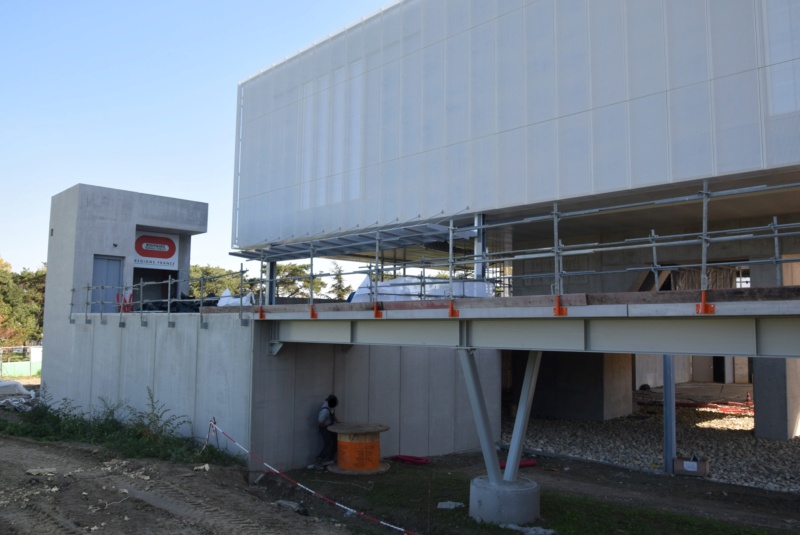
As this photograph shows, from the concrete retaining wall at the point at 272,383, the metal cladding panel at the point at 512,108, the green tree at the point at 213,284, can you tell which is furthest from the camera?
the green tree at the point at 213,284

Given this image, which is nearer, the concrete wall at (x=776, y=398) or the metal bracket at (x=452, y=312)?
the metal bracket at (x=452, y=312)

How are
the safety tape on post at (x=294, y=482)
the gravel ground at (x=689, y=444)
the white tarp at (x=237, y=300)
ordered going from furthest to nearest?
1. the white tarp at (x=237, y=300)
2. the gravel ground at (x=689, y=444)
3. the safety tape on post at (x=294, y=482)

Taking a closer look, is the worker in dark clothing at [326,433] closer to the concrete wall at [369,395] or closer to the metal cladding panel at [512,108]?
the concrete wall at [369,395]

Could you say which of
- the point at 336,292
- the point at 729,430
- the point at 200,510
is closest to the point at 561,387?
the point at 729,430

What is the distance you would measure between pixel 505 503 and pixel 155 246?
21.1m

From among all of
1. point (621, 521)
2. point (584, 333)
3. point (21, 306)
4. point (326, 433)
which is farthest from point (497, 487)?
point (21, 306)

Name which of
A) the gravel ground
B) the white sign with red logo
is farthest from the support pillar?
the white sign with red logo

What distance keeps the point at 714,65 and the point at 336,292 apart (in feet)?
117

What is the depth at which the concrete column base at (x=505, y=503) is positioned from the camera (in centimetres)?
1047

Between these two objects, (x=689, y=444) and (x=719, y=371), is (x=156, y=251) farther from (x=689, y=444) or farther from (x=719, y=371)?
(x=719, y=371)

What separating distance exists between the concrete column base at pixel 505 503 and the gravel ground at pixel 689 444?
23.5 feet

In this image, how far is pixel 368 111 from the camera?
21.1 m

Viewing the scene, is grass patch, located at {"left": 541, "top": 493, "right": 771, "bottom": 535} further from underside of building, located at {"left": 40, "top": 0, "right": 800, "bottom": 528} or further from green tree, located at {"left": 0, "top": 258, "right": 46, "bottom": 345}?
green tree, located at {"left": 0, "top": 258, "right": 46, "bottom": 345}

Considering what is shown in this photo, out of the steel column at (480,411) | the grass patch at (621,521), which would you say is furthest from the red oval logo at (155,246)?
the grass patch at (621,521)
